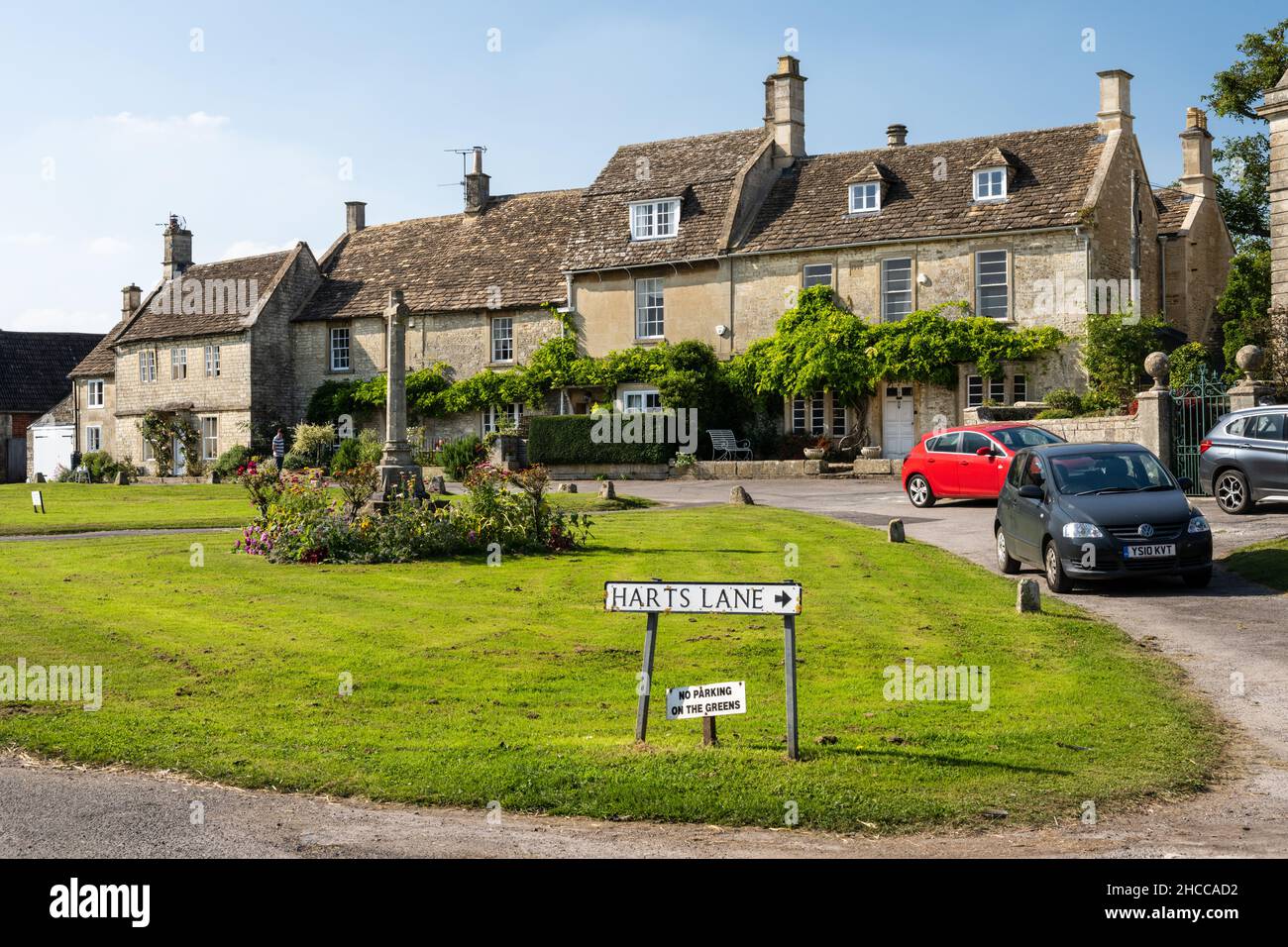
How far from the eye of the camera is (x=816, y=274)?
3959 centimetres

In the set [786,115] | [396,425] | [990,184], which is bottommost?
[396,425]

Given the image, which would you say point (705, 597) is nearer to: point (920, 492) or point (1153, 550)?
point (1153, 550)

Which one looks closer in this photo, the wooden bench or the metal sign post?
the metal sign post

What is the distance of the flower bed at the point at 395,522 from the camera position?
18.5 m

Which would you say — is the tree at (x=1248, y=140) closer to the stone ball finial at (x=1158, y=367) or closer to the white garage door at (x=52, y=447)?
the stone ball finial at (x=1158, y=367)

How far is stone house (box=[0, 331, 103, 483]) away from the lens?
209ft

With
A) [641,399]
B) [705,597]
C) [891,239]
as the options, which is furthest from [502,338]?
[705,597]

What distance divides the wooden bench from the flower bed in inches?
A: 744

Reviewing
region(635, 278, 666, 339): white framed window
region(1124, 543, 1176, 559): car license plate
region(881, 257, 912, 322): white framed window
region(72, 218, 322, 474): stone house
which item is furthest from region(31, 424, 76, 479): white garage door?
region(1124, 543, 1176, 559): car license plate

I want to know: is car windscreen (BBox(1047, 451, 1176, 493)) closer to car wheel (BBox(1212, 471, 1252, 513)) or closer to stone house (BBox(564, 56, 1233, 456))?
car wheel (BBox(1212, 471, 1252, 513))

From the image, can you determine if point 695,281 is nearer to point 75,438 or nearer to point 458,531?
point 458,531

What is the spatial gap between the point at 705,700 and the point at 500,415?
3781cm

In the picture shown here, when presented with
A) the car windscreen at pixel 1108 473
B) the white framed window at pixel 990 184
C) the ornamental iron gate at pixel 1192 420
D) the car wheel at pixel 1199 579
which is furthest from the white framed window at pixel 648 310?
the car wheel at pixel 1199 579
